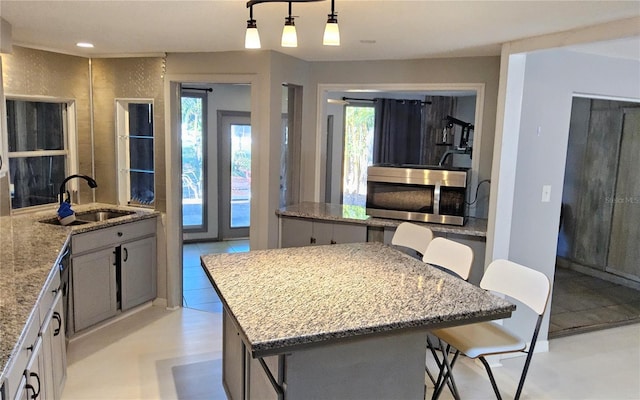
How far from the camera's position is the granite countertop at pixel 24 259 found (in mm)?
1709

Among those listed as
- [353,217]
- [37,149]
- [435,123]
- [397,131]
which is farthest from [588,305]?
[37,149]

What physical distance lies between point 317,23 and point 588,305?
12.0ft

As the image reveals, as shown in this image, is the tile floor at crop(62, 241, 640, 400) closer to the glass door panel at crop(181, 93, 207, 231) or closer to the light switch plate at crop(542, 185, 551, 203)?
the light switch plate at crop(542, 185, 551, 203)

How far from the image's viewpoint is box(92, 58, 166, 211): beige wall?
4.10 meters

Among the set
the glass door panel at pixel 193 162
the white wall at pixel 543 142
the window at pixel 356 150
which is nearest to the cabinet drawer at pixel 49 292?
the white wall at pixel 543 142

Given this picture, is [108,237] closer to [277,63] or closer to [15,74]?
[15,74]

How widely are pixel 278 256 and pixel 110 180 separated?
95.6 inches

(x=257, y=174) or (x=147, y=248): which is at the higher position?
(x=257, y=174)

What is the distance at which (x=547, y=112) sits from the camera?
11.1 feet

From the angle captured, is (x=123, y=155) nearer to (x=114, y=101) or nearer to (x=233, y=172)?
(x=114, y=101)

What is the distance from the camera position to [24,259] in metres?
2.51

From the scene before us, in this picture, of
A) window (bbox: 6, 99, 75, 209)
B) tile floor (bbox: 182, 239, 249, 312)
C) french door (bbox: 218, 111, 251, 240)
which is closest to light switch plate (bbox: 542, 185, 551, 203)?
tile floor (bbox: 182, 239, 249, 312)

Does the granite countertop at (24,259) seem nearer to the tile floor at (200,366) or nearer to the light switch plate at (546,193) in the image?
the tile floor at (200,366)

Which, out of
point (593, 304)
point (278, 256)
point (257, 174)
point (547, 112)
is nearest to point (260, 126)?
point (257, 174)
